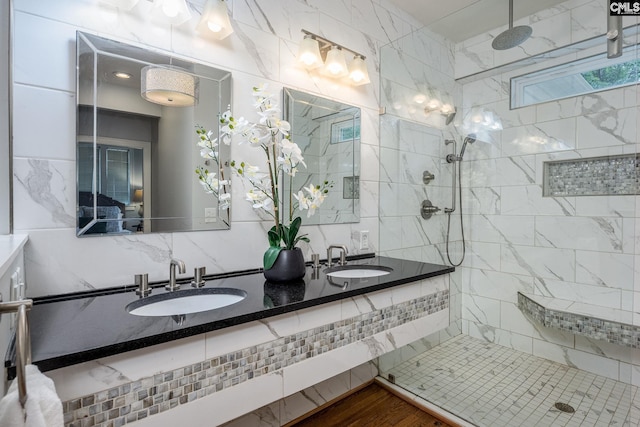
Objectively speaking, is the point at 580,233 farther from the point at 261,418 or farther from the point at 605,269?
the point at 261,418

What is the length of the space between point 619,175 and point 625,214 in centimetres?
25

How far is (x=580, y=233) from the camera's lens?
2.18m

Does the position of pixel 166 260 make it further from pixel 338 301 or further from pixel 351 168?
pixel 351 168

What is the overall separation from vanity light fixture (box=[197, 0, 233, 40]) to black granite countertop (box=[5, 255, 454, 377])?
1.11 metres

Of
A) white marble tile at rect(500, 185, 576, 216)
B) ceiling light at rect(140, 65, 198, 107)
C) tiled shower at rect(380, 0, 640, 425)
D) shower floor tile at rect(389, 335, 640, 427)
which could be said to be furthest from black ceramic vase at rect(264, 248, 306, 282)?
white marble tile at rect(500, 185, 576, 216)

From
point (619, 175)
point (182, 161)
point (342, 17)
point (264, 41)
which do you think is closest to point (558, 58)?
point (619, 175)

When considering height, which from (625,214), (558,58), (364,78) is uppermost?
(558,58)

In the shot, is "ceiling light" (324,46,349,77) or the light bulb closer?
the light bulb

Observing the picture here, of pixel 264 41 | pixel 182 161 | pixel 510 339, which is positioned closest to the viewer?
pixel 182 161

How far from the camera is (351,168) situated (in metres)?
2.16

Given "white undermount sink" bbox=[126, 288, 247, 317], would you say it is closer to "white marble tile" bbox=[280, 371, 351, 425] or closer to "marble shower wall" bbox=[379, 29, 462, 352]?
"white marble tile" bbox=[280, 371, 351, 425]

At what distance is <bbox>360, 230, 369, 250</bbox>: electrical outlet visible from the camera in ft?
7.27

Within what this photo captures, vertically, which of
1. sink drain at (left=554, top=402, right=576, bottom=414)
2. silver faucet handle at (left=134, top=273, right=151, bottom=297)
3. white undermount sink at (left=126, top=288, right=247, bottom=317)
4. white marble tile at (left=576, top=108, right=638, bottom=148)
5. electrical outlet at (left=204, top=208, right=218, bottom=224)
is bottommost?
sink drain at (left=554, top=402, right=576, bottom=414)

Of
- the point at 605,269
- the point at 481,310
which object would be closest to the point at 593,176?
the point at 605,269
